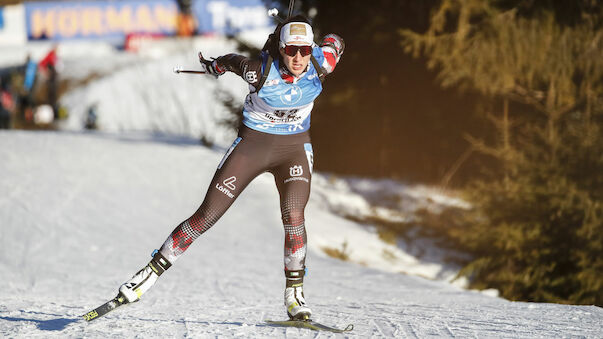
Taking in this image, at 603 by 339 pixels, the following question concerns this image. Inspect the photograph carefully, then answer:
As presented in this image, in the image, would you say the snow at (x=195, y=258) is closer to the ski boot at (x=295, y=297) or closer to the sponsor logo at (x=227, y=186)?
the ski boot at (x=295, y=297)

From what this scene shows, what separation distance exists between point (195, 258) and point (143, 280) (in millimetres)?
5257

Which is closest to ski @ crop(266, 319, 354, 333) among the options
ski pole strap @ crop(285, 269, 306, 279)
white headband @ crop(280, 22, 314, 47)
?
ski pole strap @ crop(285, 269, 306, 279)

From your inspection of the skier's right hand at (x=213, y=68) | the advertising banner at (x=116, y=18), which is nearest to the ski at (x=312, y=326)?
the skier's right hand at (x=213, y=68)

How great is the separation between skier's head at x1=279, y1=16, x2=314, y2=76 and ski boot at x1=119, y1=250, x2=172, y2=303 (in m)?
1.71

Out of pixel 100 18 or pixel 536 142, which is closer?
pixel 536 142

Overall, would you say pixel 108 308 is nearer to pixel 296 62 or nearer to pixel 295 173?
pixel 295 173

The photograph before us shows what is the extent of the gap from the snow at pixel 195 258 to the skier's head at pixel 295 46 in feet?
6.49

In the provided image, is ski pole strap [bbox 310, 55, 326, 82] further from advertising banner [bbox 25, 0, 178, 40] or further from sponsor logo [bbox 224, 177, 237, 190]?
advertising banner [bbox 25, 0, 178, 40]

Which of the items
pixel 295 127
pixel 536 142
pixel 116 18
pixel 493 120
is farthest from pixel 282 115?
pixel 116 18

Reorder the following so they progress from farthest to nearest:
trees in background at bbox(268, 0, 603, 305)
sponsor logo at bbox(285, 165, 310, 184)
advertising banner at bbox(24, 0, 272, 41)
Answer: advertising banner at bbox(24, 0, 272, 41) → trees in background at bbox(268, 0, 603, 305) → sponsor logo at bbox(285, 165, 310, 184)

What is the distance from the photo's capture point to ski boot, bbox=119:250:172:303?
539 cm

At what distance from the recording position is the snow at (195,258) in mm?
6016

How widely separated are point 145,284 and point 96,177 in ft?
31.9

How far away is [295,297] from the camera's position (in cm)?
555
